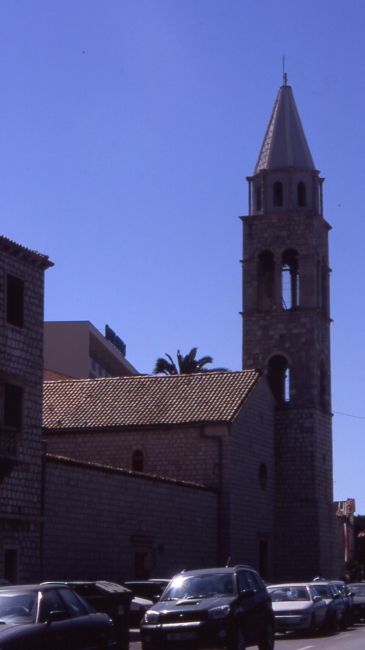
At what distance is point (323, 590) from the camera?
83.4 feet

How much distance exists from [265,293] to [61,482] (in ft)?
71.1

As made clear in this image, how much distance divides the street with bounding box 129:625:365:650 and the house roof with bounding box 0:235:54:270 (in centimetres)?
965

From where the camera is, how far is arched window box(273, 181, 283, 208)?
46.1 m

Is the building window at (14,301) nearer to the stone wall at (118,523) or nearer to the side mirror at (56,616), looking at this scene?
the stone wall at (118,523)

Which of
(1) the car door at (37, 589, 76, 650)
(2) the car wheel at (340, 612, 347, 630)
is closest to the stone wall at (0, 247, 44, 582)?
(2) the car wheel at (340, 612, 347, 630)

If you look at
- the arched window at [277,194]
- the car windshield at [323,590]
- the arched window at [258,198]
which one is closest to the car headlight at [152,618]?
the car windshield at [323,590]

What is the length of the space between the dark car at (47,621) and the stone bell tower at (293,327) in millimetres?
30633

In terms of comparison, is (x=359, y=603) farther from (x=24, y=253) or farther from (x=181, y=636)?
(x=181, y=636)

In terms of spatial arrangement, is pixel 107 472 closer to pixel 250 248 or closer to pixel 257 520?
pixel 257 520

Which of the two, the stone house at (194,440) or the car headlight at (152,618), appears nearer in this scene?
the car headlight at (152,618)

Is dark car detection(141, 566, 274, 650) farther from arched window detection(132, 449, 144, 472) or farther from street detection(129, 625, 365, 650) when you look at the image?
arched window detection(132, 449, 144, 472)

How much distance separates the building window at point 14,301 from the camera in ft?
81.9

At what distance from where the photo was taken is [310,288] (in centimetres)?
4422

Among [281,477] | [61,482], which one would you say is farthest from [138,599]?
[281,477]
